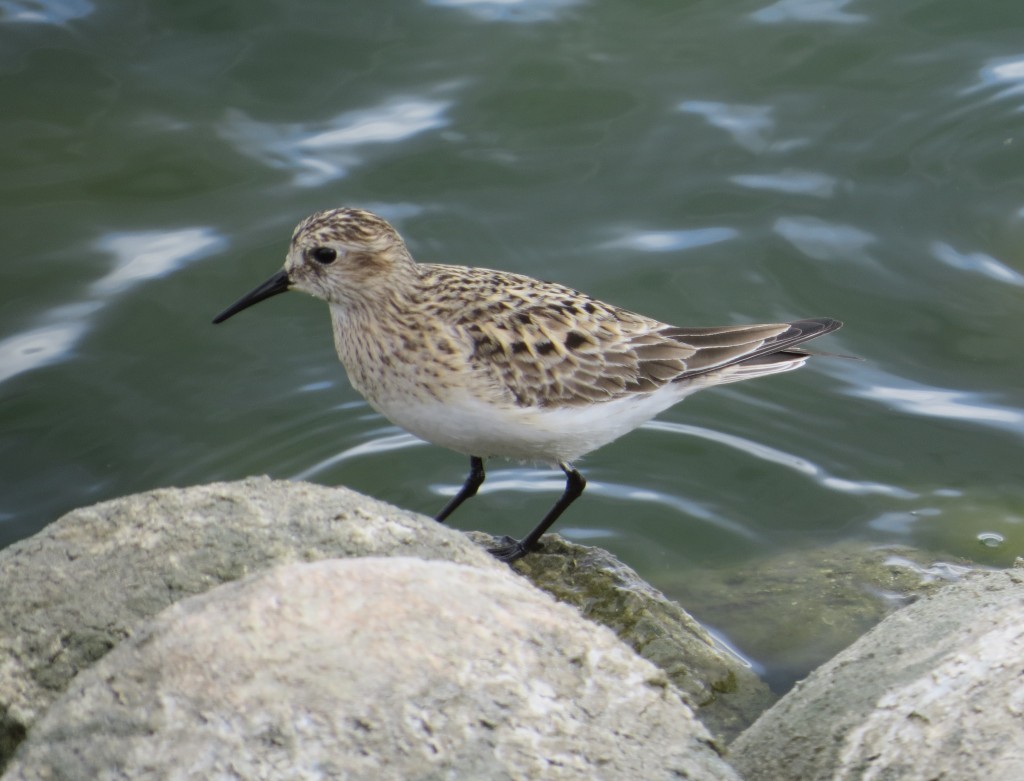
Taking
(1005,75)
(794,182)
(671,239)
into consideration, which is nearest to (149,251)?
(671,239)

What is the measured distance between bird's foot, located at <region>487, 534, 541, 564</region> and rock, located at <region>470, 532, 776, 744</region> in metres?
0.04

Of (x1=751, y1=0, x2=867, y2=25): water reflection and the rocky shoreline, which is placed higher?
(x1=751, y1=0, x2=867, y2=25): water reflection

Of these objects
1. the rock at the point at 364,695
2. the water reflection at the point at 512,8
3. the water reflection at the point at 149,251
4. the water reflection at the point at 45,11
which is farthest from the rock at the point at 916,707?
the water reflection at the point at 45,11

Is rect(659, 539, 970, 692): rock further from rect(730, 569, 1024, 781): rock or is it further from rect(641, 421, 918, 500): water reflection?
rect(730, 569, 1024, 781): rock

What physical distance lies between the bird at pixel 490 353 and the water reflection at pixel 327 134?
355cm

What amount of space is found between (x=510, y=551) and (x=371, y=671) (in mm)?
2794

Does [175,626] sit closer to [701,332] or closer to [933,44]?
[701,332]

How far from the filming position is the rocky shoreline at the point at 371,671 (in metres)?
3.18

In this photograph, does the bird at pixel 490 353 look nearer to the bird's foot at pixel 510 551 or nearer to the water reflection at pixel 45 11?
the bird's foot at pixel 510 551

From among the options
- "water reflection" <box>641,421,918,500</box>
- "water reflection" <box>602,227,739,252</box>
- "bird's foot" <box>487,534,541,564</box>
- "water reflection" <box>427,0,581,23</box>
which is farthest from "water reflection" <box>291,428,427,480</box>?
"water reflection" <box>427,0,581,23</box>

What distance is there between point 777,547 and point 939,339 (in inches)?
92.6

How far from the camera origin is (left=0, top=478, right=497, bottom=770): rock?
385 cm

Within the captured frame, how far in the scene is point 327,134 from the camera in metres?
10.2

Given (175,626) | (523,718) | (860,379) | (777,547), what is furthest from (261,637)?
(860,379)
